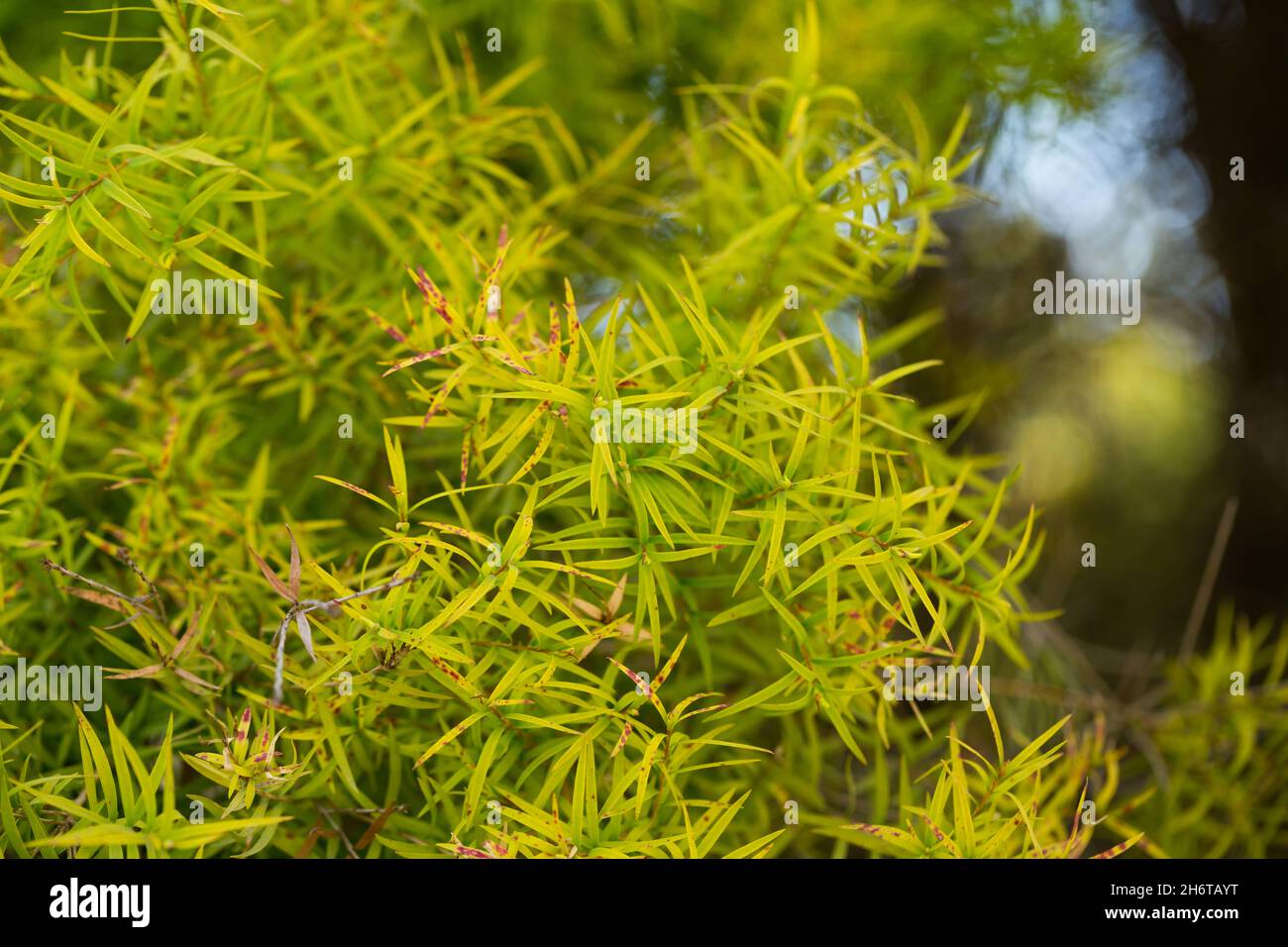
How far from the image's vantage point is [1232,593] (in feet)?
4.86

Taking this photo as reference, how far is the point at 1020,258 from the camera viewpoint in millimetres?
1501

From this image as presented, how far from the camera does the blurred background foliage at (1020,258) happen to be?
0.76 m

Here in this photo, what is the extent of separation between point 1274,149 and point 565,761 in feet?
5.28

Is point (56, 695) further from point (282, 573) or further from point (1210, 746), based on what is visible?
point (1210, 746)

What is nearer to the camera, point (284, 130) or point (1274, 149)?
point (284, 130)

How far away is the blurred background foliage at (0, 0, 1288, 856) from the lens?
76 centimetres
